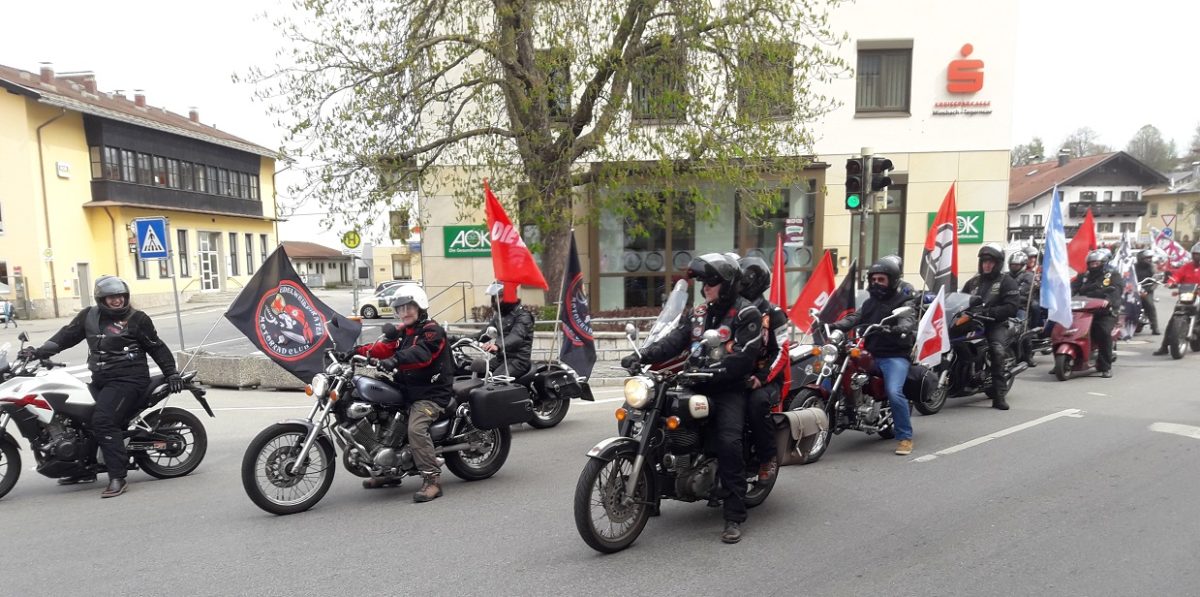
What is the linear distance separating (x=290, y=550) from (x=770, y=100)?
32.8 feet

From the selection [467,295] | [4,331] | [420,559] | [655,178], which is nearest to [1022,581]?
[420,559]

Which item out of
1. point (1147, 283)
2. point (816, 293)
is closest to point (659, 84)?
point (816, 293)

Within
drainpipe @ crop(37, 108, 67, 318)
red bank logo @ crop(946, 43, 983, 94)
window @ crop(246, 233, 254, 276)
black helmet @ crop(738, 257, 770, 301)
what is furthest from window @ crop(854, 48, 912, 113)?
window @ crop(246, 233, 254, 276)

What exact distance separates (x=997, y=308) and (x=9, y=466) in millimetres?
9690

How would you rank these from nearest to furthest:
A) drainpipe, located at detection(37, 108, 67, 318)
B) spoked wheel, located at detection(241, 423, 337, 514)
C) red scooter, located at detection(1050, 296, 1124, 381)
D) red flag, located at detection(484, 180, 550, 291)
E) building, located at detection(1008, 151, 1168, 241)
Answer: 1. spoked wheel, located at detection(241, 423, 337, 514)
2. red flag, located at detection(484, 180, 550, 291)
3. red scooter, located at detection(1050, 296, 1124, 381)
4. drainpipe, located at detection(37, 108, 67, 318)
5. building, located at detection(1008, 151, 1168, 241)

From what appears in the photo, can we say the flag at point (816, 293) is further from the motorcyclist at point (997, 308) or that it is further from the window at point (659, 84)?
the window at point (659, 84)

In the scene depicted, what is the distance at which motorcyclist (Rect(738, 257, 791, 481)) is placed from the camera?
4645 millimetres

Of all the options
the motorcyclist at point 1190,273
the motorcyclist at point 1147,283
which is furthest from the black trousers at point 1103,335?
the motorcyclist at point 1147,283

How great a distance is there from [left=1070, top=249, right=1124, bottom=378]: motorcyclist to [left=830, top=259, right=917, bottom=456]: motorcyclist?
533 cm

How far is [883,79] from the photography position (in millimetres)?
17766

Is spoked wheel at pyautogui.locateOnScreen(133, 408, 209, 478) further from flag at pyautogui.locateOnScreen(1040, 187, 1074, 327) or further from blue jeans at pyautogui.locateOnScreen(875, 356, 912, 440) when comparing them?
flag at pyautogui.locateOnScreen(1040, 187, 1074, 327)

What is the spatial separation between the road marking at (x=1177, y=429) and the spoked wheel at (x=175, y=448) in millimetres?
9237

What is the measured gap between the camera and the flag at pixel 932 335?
6496mm

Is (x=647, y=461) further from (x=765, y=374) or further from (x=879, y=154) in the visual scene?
(x=879, y=154)
